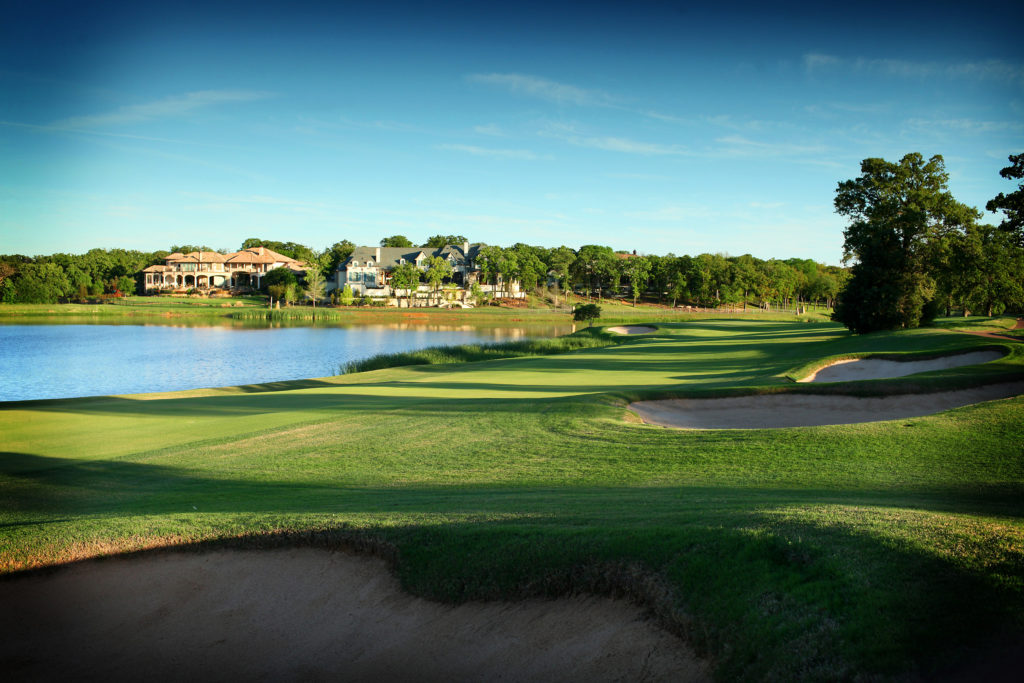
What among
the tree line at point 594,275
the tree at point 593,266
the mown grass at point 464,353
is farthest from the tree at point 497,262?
the mown grass at point 464,353

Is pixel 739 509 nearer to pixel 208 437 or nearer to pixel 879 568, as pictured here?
pixel 879 568

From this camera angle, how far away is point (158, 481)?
9.45 metres

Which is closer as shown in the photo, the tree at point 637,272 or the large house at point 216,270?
the large house at point 216,270

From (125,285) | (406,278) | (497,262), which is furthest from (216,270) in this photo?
(497,262)

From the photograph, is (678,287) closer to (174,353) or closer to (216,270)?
(216,270)

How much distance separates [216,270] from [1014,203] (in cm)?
13078

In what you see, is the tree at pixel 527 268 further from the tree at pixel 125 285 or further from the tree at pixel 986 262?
the tree at pixel 986 262

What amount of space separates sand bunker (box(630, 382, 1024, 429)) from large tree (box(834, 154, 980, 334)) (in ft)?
80.0

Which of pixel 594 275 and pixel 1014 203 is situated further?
pixel 594 275

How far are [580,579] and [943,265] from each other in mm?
42088

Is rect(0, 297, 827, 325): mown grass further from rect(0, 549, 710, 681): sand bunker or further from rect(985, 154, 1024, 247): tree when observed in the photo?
rect(0, 549, 710, 681): sand bunker

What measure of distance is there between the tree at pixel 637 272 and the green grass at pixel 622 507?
113 meters

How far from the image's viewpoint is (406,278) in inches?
4353

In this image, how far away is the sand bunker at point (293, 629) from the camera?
455 cm
